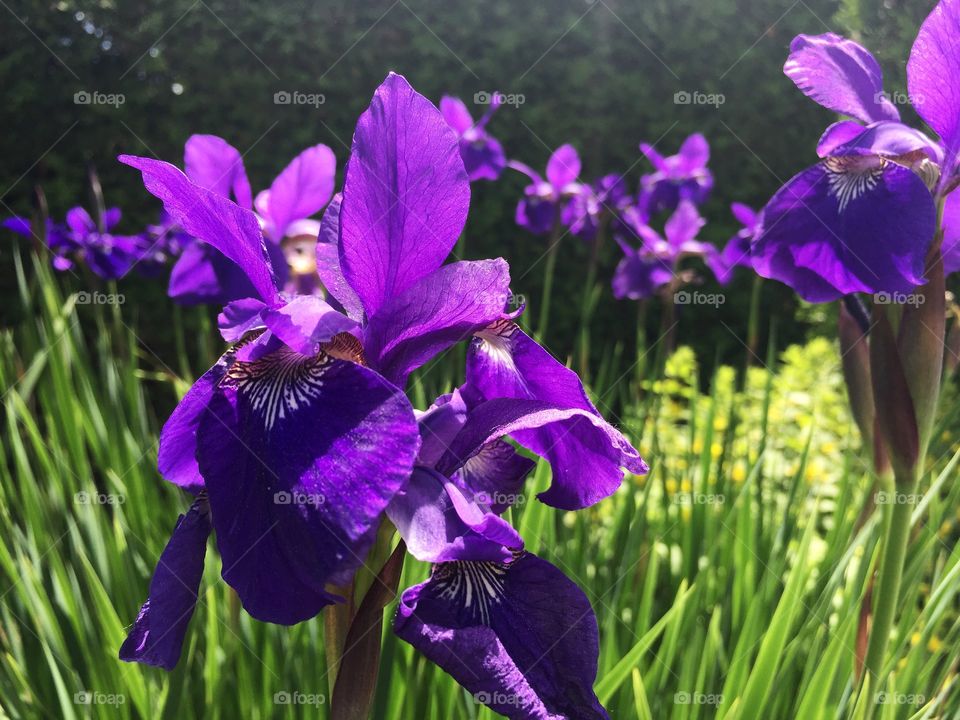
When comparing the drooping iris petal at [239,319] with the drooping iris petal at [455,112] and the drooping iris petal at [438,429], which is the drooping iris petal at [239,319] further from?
the drooping iris petal at [455,112]

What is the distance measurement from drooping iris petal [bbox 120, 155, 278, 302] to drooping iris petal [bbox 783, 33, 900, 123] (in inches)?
38.4

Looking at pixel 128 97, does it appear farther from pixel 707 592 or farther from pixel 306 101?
pixel 707 592

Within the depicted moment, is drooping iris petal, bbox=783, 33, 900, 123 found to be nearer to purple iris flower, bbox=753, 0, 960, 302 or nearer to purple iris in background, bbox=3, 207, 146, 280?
purple iris flower, bbox=753, 0, 960, 302

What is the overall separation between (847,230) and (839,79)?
27 centimetres

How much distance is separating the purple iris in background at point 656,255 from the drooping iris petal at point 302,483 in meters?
2.91

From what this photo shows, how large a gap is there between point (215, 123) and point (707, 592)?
399 centimetres

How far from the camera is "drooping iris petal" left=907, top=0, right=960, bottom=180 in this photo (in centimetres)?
117

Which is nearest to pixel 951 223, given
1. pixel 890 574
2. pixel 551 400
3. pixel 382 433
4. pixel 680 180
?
pixel 890 574

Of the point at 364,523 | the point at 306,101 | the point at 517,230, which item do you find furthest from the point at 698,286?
the point at 364,523

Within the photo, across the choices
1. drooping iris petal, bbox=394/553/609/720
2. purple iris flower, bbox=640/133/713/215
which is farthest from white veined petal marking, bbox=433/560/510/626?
purple iris flower, bbox=640/133/713/215

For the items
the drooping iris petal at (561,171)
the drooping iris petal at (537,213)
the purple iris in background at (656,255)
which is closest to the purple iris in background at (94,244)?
the drooping iris petal at (537,213)

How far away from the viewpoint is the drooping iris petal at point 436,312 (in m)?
0.75

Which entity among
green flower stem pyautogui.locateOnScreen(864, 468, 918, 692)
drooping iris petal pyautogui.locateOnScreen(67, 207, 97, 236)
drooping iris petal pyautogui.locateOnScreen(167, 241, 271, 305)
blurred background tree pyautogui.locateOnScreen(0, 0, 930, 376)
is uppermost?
blurred background tree pyautogui.locateOnScreen(0, 0, 930, 376)

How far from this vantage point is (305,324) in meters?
0.68
